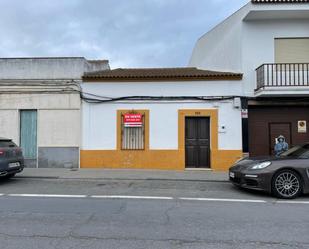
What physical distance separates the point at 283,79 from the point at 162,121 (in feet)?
16.2

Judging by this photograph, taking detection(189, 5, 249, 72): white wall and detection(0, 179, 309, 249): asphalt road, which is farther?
detection(189, 5, 249, 72): white wall

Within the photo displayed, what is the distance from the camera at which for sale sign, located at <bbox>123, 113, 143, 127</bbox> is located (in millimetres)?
13742

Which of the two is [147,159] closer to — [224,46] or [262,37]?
[224,46]

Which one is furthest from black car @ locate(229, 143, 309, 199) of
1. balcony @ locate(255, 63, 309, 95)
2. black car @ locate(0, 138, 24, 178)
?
black car @ locate(0, 138, 24, 178)

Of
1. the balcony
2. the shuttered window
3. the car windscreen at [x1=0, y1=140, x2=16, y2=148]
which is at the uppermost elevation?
the shuttered window

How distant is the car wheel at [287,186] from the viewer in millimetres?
8383

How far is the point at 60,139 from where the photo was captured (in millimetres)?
13938

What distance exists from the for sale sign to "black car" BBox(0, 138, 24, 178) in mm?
4438

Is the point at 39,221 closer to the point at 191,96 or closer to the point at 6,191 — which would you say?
the point at 6,191

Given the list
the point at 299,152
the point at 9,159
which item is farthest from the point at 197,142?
the point at 9,159

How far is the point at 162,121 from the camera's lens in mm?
13828

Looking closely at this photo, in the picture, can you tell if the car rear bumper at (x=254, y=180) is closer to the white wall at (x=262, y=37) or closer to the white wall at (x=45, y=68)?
the white wall at (x=262, y=37)

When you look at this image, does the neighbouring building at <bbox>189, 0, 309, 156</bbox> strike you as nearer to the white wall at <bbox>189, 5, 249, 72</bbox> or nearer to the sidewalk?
the white wall at <bbox>189, 5, 249, 72</bbox>

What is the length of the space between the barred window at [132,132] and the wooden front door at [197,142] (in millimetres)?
1808
